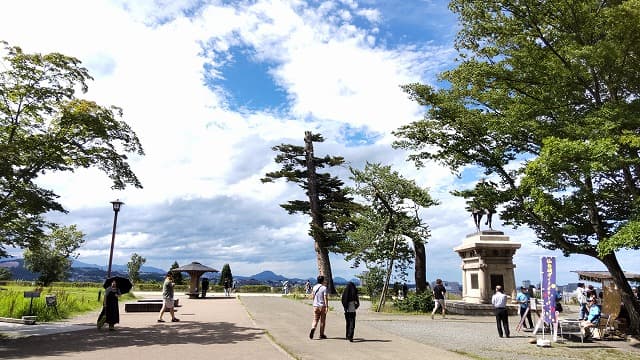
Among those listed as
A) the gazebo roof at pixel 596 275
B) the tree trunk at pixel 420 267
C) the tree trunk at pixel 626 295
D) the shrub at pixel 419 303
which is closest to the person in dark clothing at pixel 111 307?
the shrub at pixel 419 303

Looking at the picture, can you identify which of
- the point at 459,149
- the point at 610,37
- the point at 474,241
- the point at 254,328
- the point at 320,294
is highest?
the point at 610,37

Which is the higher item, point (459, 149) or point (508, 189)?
point (459, 149)

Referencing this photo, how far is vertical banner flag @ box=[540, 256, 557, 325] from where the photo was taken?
12172mm

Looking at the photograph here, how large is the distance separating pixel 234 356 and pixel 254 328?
17.4 ft

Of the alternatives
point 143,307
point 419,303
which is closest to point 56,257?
point 143,307

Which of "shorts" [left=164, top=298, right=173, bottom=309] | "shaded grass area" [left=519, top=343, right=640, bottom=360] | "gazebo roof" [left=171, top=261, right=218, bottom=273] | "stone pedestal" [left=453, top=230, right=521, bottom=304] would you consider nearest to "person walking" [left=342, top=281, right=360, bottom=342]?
"shaded grass area" [left=519, top=343, right=640, bottom=360]

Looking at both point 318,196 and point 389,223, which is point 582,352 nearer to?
point 389,223

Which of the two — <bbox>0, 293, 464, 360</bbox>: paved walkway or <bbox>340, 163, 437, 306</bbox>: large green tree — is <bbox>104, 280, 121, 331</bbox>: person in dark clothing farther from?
<bbox>340, 163, 437, 306</bbox>: large green tree

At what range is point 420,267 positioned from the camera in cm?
2498

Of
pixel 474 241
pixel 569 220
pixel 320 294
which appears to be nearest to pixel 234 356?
pixel 320 294

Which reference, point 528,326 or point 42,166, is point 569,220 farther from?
point 42,166

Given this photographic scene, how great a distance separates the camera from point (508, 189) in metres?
15.2

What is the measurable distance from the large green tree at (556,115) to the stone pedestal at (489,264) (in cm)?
651

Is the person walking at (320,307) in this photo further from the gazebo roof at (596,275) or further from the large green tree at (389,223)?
the gazebo roof at (596,275)
